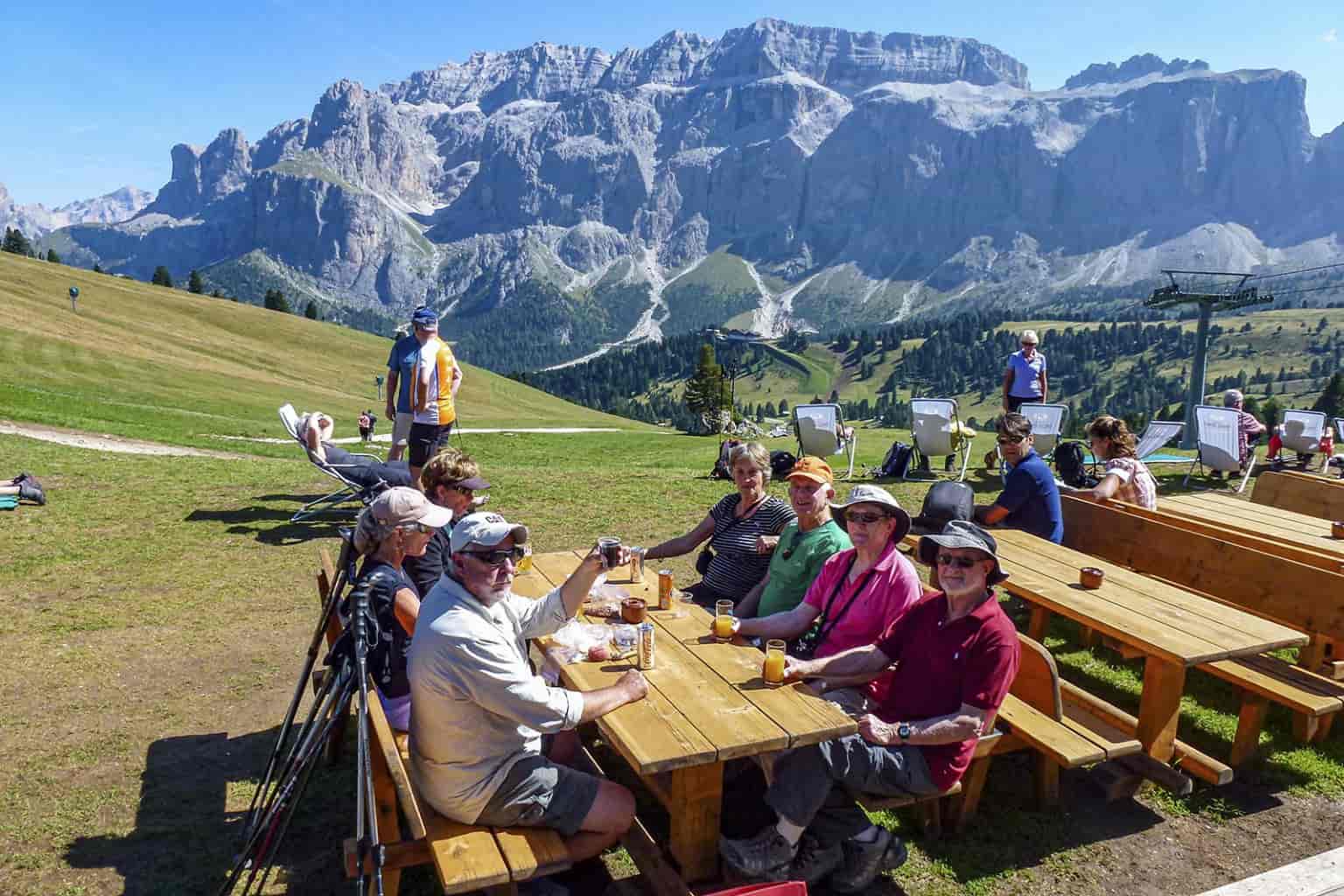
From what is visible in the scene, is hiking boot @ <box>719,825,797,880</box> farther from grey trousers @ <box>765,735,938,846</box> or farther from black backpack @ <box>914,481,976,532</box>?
black backpack @ <box>914,481,976,532</box>

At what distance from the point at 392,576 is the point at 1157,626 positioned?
16.8 ft

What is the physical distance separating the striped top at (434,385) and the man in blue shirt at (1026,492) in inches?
273

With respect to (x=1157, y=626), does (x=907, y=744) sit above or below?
below

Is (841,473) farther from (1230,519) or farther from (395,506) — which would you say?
(395,506)

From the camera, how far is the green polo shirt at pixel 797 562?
6.39 meters

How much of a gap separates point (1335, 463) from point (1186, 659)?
63.4ft

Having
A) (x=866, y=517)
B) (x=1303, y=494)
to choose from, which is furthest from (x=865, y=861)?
(x=1303, y=494)

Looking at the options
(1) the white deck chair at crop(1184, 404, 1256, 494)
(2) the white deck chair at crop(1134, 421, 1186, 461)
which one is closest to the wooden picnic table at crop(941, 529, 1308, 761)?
(1) the white deck chair at crop(1184, 404, 1256, 494)

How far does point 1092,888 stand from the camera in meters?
5.08

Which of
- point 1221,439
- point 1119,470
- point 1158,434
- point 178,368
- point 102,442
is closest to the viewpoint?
point 1119,470

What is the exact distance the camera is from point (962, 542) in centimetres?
483

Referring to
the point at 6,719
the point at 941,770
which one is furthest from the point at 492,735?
the point at 6,719

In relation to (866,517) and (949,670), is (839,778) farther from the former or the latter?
(866,517)

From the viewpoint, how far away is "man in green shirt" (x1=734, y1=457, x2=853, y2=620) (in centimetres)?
638
